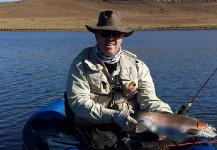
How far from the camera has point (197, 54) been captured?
869 inches

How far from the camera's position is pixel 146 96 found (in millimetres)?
4750

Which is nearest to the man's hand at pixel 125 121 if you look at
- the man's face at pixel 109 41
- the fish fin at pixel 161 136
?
the fish fin at pixel 161 136

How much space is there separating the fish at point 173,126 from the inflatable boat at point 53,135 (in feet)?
0.93

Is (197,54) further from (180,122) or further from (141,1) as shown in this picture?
(141,1)

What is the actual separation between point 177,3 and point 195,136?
9146cm

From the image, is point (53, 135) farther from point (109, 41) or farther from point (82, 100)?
point (109, 41)

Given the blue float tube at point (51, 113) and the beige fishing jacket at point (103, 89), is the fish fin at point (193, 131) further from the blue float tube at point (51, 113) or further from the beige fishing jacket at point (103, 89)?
the blue float tube at point (51, 113)

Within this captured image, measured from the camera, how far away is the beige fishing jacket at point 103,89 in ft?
14.6

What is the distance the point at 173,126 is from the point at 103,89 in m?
0.92

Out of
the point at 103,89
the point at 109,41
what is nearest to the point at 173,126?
the point at 103,89

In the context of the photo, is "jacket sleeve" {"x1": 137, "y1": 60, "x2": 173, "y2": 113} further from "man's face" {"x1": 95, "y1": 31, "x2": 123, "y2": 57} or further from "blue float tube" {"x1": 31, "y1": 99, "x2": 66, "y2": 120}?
"blue float tube" {"x1": 31, "y1": 99, "x2": 66, "y2": 120}

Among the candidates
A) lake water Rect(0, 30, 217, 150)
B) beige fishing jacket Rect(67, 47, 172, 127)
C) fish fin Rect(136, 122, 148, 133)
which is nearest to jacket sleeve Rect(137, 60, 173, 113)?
beige fishing jacket Rect(67, 47, 172, 127)

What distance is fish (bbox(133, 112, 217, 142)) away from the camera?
4.16 metres

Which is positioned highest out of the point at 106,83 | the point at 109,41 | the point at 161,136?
the point at 109,41
